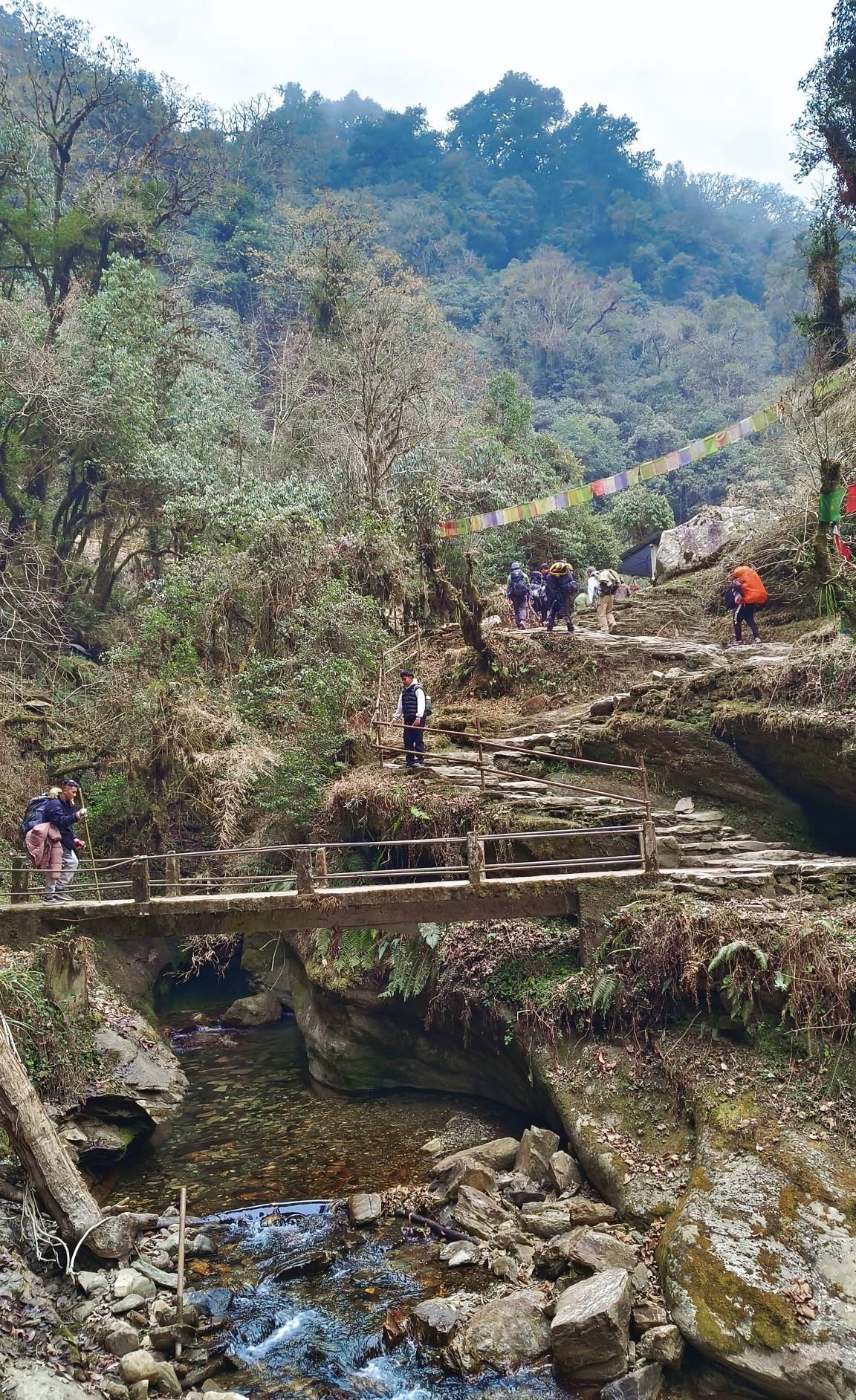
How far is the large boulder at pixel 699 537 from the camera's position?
78.9ft

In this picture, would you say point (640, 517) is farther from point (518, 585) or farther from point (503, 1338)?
point (503, 1338)

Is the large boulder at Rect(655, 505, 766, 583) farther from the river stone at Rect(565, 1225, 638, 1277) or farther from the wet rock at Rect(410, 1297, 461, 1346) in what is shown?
the wet rock at Rect(410, 1297, 461, 1346)

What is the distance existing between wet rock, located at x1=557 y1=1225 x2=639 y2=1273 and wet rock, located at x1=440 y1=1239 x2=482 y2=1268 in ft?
3.15

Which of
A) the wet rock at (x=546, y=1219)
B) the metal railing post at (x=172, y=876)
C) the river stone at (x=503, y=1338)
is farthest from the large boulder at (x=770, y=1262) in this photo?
the metal railing post at (x=172, y=876)

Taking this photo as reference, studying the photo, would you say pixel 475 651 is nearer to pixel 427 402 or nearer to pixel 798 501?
pixel 798 501

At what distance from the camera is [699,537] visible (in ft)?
86.6

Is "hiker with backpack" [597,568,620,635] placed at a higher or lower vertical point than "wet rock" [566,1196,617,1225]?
higher

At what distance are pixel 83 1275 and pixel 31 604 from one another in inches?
503

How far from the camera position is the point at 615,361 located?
59.0 m

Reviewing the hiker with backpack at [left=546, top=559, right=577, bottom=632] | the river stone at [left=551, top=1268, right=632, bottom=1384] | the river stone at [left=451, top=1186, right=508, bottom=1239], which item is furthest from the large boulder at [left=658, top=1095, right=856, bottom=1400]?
the hiker with backpack at [left=546, top=559, right=577, bottom=632]

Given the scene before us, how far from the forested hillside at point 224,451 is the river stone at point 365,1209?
6.77 metres

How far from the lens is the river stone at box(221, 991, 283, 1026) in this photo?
666 inches

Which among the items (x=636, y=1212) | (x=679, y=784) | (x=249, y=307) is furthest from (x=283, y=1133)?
(x=249, y=307)

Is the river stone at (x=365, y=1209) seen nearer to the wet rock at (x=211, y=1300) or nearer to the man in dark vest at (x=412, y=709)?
the wet rock at (x=211, y=1300)
